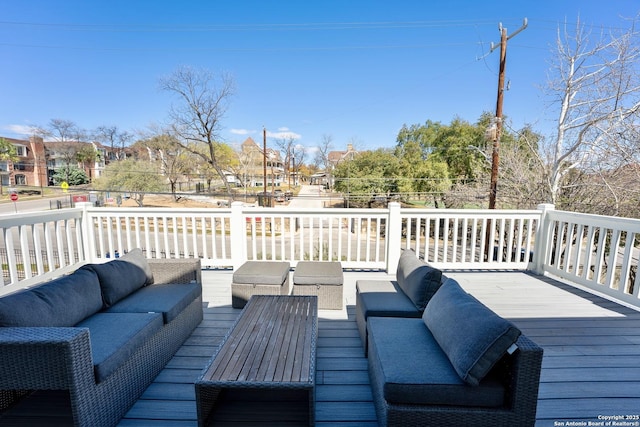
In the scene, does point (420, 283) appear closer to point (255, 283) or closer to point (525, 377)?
point (525, 377)

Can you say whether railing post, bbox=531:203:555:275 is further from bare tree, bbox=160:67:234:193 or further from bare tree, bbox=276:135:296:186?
bare tree, bbox=276:135:296:186

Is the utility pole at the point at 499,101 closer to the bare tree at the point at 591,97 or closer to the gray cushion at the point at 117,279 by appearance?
the bare tree at the point at 591,97

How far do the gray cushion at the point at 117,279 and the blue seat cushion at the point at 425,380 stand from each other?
191cm

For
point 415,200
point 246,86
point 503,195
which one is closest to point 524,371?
point 503,195

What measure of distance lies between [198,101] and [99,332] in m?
19.6

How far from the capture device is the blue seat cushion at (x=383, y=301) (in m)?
2.17

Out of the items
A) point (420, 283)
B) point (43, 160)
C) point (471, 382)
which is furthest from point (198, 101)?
point (43, 160)

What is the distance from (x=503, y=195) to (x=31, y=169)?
4616 centimetres

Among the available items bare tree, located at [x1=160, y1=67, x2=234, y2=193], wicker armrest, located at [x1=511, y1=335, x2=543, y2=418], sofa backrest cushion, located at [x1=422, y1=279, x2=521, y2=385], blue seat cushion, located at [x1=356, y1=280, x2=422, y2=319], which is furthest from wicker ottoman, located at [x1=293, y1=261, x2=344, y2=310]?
bare tree, located at [x1=160, y1=67, x2=234, y2=193]

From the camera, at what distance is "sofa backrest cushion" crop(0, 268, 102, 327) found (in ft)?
4.94

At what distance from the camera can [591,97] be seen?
6727mm

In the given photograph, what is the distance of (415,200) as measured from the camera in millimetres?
18547

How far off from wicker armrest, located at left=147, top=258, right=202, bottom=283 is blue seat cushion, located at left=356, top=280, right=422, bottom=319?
157cm

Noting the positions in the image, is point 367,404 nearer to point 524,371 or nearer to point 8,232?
point 524,371
